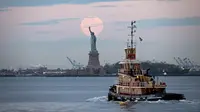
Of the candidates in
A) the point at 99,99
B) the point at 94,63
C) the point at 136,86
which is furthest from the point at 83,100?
the point at 94,63

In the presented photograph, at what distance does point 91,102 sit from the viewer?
9789mm

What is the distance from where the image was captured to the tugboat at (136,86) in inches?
358

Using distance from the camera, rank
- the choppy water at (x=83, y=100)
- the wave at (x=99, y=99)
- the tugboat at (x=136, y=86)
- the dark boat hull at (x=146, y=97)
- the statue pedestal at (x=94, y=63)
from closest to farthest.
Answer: the statue pedestal at (x=94, y=63) < the choppy water at (x=83, y=100) < the tugboat at (x=136, y=86) < the dark boat hull at (x=146, y=97) < the wave at (x=99, y=99)

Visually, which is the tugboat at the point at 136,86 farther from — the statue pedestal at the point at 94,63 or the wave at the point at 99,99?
the statue pedestal at the point at 94,63

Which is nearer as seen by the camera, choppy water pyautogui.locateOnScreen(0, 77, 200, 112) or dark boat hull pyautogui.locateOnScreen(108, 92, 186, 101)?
choppy water pyautogui.locateOnScreen(0, 77, 200, 112)

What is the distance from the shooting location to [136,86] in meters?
9.42

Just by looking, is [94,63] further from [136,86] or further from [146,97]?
[146,97]

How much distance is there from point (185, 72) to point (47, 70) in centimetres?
186

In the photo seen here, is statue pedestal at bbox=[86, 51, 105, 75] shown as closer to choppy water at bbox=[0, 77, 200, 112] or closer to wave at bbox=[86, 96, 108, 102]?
choppy water at bbox=[0, 77, 200, 112]

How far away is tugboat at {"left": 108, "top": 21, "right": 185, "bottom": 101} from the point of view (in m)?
9.09

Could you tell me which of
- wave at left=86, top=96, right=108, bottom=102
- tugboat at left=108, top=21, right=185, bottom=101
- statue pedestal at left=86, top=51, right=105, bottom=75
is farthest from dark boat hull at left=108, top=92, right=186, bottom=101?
statue pedestal at left=86, top=51, right=105, bottom=75

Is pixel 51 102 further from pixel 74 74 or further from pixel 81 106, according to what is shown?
pixel 74 74

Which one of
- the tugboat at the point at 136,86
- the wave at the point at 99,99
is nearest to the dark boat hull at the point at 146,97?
the tugboat at the point at 136,86

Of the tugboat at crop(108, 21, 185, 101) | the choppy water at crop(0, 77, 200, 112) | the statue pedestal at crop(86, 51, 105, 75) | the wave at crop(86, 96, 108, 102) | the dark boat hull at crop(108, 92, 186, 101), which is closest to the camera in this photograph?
the statue pedestal at crop(86, 51, 105, 75)
